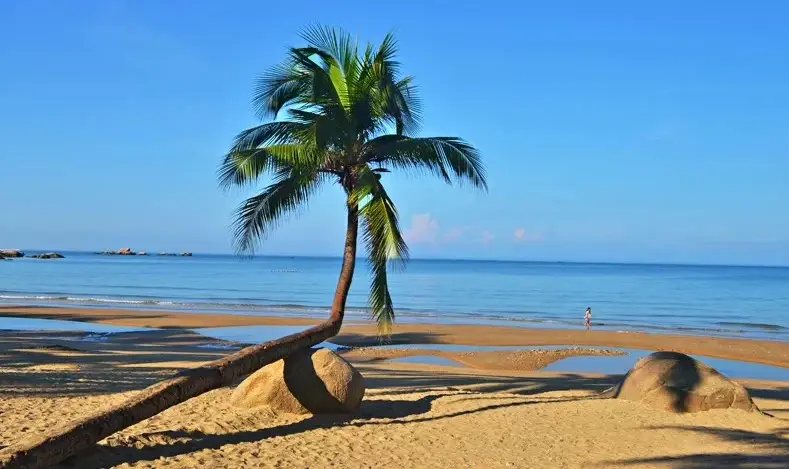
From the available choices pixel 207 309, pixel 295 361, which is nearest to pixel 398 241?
pixel 295 361

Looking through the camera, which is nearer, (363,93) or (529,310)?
(363,93)

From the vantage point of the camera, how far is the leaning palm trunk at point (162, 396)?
5844mm

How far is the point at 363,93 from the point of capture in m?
10.9

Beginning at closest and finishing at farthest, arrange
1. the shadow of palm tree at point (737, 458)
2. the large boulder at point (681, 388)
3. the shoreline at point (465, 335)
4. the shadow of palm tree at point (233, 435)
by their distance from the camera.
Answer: the shadow of palm tree at point (233, 435), the shadow of palm tree at point (737, 458), the large boulder at point (681, 388), the shoreline at point (465, 335)

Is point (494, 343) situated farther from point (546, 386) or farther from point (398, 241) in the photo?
point (398, 241)

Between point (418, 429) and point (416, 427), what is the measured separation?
0.34 ft

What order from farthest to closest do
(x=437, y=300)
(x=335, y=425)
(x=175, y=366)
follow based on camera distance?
1. (x=437, y=300)
2. (x=175, y=366)
3. (x=335, y=425)

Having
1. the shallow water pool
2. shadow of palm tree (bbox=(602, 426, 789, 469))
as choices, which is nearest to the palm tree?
shadow of palm tree (bbox=(602, 426, 789, 469))

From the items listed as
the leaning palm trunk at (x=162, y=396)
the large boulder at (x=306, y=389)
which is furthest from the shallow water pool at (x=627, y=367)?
the large boulder at (x=306, y=389)

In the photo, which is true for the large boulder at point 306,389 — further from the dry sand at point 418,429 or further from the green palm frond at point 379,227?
the green palm frond at point 379,227

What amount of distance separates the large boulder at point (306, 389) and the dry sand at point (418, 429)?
22 centimetres

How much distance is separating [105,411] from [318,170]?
199 inches

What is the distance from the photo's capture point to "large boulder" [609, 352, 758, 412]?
11789mm

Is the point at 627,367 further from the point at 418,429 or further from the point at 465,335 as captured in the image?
the point at 418,429
